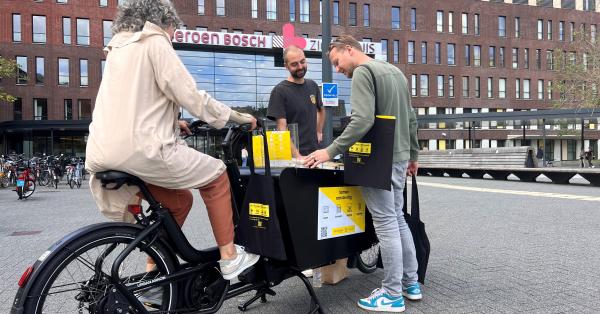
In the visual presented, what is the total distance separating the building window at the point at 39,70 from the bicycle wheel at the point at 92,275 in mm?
46917

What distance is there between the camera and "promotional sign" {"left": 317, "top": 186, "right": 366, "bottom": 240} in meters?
3.12

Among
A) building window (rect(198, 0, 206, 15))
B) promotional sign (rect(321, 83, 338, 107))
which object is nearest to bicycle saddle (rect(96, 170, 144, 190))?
promotional sign (rect(321, 83, 338, 107))

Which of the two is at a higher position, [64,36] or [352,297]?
[64,36]

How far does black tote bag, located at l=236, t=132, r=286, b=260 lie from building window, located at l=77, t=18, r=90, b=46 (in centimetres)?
4692

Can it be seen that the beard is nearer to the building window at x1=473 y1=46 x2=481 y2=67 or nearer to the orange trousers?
the orange trousers

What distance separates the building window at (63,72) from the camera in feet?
144

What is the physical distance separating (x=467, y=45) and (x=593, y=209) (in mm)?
54949

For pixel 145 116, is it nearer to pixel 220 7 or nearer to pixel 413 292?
pixel 413 292

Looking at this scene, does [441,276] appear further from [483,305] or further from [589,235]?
[589,235]

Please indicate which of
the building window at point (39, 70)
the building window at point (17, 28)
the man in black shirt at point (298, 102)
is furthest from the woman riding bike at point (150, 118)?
the building window at point (17, 28)

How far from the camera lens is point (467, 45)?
58844 mm

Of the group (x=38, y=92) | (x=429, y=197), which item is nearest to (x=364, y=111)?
(x=429, y=197)

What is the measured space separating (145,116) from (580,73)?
2449cm

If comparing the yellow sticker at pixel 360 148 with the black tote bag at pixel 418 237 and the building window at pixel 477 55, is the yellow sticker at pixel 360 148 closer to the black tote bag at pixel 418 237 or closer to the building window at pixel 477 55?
the black tote bag at pixel 418 237
